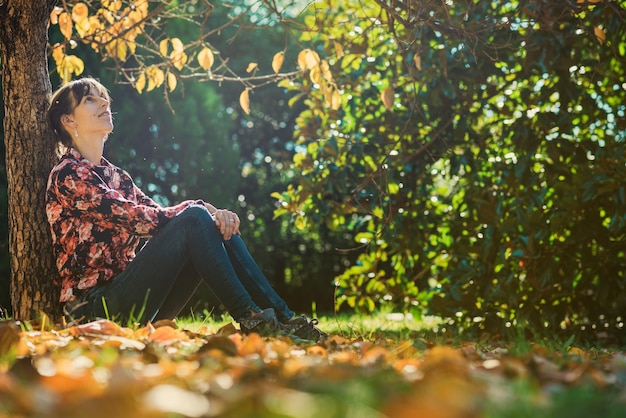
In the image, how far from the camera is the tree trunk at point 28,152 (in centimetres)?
350

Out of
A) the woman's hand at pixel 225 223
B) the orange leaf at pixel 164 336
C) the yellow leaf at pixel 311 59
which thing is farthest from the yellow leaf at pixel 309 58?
the orange leaf at pixel 164 336

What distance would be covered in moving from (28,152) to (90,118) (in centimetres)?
38

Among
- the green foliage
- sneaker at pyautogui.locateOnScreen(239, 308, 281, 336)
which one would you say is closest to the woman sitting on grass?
sneaker at pyautogui.locateOnScreen(239, 308, 281, 336)

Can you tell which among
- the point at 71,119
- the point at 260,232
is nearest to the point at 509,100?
the point at 71,119

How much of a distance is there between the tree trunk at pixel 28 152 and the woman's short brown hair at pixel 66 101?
0.08m

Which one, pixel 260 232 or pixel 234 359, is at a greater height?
pixel 234 359

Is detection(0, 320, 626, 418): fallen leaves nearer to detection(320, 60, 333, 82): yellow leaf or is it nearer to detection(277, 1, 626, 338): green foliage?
detection(320, 60, 333, 82): yellow leaf

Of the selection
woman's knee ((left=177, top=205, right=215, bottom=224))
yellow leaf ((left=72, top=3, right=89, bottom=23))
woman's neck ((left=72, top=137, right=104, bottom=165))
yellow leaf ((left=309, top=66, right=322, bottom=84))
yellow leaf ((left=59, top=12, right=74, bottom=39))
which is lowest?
woman's knee ((left=177, top=205, right=215, bottom=224))

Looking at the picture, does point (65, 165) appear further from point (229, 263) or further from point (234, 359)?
point (234, 359)

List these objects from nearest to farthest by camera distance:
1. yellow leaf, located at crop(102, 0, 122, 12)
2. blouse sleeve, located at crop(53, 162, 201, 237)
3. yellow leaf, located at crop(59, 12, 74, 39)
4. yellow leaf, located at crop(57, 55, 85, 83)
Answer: blouse sleeve, located at crop(53, 162, 201, 237) → yellow leaf, located at crop(59, 12, 74, 39) → yellow leaf, located at crop(57, 55, 85, 83) → yellow leaf, located at crop(102, 0, 122, 12)

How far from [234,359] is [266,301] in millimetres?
1470

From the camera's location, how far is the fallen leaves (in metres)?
1.11

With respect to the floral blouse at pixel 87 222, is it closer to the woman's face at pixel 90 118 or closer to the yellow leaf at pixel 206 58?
the woman's face at pixel 90 118

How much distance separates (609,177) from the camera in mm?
4410
